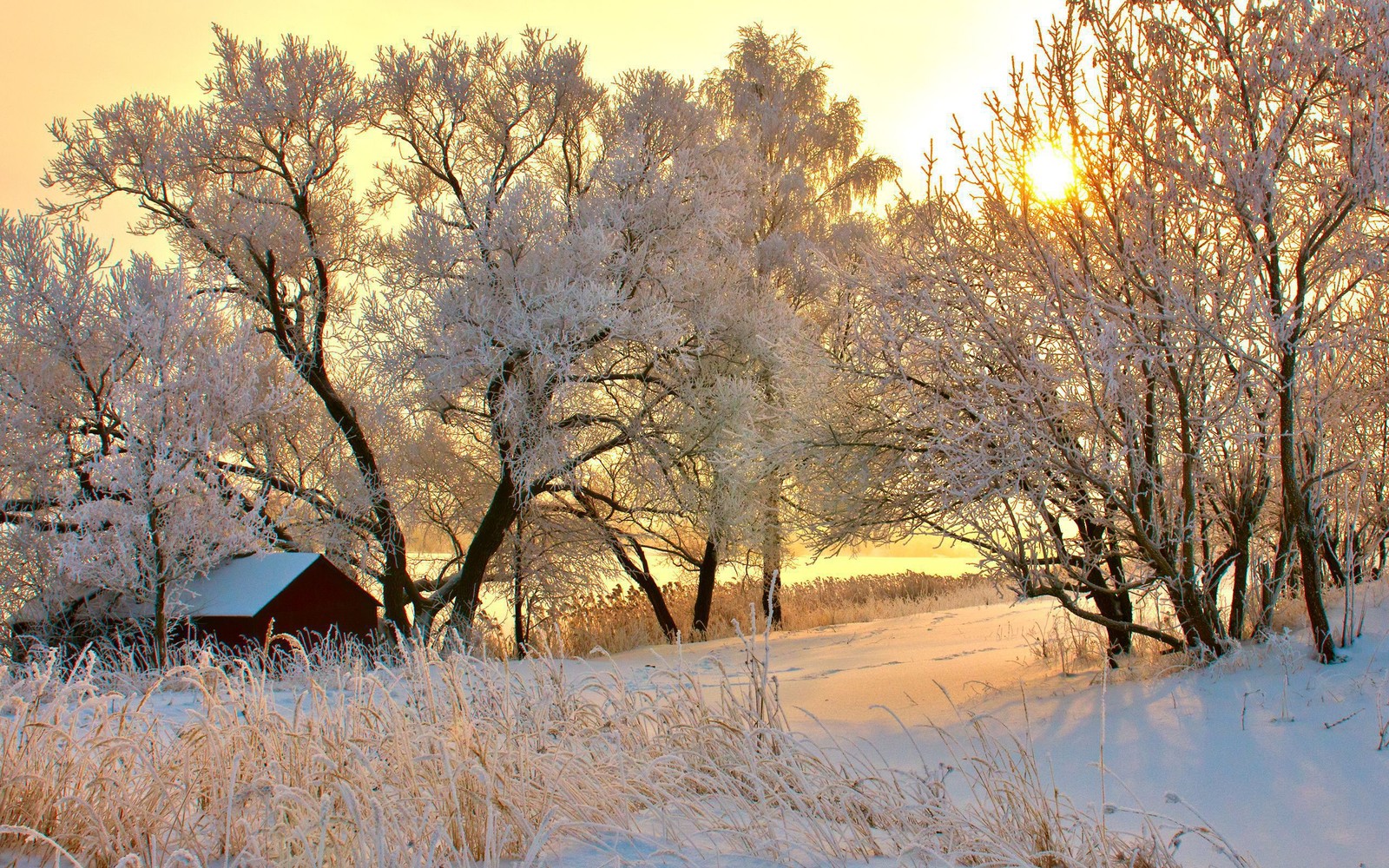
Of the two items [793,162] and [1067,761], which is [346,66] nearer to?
[793,162]

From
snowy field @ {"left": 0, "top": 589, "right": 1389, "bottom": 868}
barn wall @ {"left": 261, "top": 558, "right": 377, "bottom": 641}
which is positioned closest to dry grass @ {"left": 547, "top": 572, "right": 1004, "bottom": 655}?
barn wall @ {"left": 261, "top": 558, "right": 377, "bottom": 641}

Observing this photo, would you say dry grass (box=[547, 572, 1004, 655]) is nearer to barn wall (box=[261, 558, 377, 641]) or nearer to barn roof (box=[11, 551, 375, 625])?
barn wall (box=[261, 558, 377, 641])

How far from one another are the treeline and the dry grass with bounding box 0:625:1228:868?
0.84 m

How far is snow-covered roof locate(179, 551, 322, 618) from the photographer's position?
12102 mm

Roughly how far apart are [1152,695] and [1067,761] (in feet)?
3.83

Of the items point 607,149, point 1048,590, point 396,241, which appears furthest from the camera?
point 607,149

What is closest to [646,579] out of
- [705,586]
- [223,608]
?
[705,586]

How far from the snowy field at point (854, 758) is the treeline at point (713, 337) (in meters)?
0.74

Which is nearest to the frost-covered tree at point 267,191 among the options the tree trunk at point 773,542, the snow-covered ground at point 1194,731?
the tree trunk at point 773,542

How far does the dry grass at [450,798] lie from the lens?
2.87m

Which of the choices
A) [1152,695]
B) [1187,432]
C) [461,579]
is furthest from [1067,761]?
[461,579]

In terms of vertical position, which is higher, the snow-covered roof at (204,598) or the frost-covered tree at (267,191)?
the frost-covered tree at (267,191)

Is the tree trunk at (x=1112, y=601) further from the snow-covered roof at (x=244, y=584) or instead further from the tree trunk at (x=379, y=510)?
the tree trunk at (x=379, y=510)

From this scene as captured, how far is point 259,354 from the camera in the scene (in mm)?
13500
